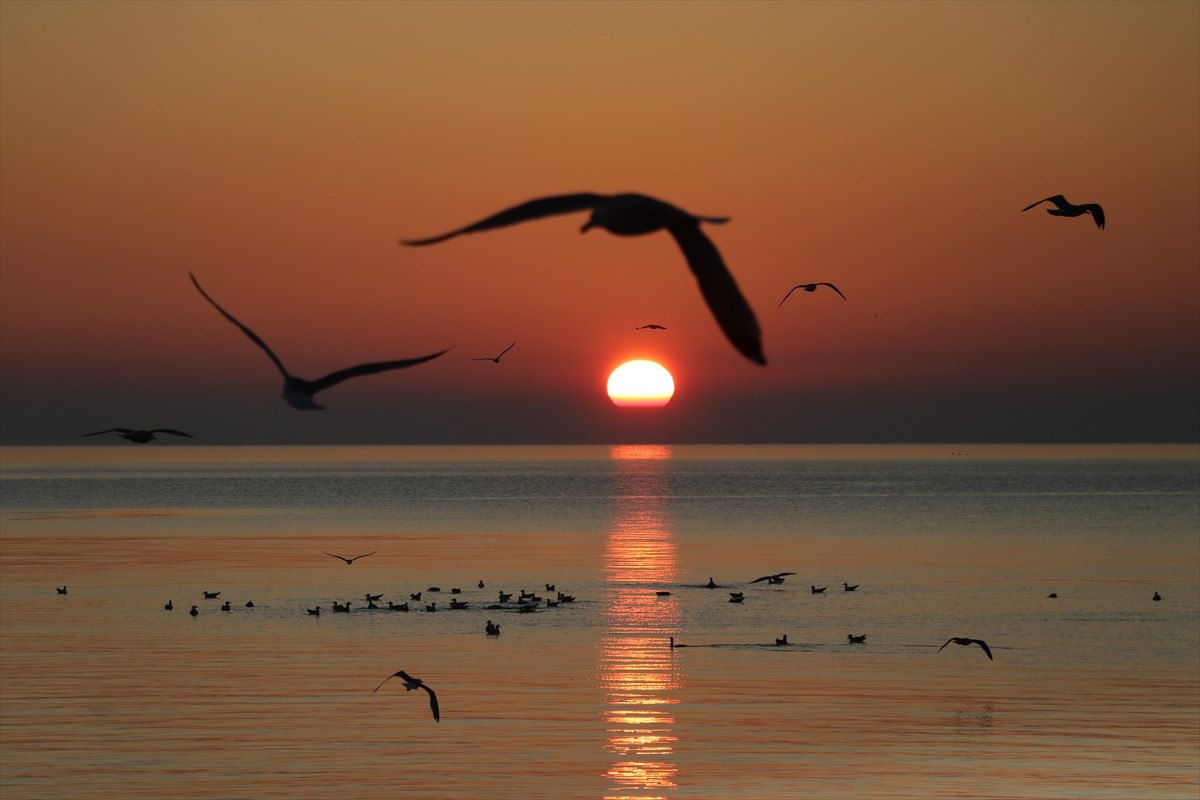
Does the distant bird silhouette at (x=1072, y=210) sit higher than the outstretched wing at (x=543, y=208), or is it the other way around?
the distant bird silhouette at (x=1072, y=210)

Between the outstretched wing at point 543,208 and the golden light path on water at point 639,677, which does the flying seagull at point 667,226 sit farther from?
the golden light path on water at point 639,677

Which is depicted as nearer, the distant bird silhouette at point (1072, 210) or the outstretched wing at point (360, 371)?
the outstretched wing at point (360, 371)

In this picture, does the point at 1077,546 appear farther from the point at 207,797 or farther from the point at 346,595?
the point at 207,797

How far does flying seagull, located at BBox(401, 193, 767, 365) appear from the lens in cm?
370

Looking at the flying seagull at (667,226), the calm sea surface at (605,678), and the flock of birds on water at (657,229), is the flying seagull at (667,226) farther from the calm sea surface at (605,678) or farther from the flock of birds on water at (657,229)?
the calm sea surface at (605,678)

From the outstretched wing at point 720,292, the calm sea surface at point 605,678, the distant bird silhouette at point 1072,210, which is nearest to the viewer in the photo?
the outstretched wing at point 720,292

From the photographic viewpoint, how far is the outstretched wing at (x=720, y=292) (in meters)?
3.59

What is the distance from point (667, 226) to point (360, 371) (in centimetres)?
108

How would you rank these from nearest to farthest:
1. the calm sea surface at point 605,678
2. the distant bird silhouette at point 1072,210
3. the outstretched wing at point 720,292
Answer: the outstretched wing at point 720,292 → the distant bird silhouette at point 1072,210 → the calm sea surface at point 605,678

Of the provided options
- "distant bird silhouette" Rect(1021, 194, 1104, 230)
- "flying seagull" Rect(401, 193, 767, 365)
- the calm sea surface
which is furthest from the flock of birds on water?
the calm sea surface

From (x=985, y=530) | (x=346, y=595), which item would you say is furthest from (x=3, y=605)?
(x=985, y=530)

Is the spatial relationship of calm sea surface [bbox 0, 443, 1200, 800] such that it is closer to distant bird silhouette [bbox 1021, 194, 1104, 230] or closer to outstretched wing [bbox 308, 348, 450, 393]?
distant bird silhouette [bbox 1021, 194, 1104, 230]

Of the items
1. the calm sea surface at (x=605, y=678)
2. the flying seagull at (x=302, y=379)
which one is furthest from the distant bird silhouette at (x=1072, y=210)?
the calm sea surface at (x=605, y=678)

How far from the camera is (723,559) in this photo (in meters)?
110
